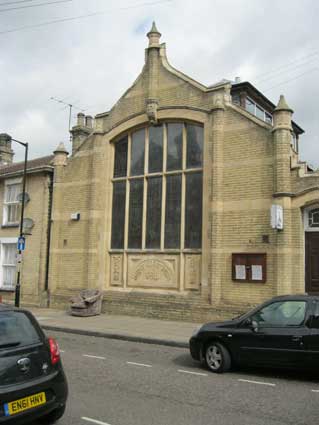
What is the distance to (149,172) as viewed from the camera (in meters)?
17.8

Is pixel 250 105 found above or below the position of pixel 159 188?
above

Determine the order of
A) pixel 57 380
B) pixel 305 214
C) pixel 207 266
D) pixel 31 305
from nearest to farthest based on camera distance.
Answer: pixel 57 380 → pixel 305 214 → pixel 207 266 → pixel 31 305

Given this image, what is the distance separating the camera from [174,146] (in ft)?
56.6

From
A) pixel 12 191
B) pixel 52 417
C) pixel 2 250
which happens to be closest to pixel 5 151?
pixel 12 191

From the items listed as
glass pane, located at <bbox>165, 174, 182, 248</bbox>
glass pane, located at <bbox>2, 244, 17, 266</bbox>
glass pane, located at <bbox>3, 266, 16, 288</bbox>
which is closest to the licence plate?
glass pane, located at <bbox>165, 174, 182, 248</bbox>

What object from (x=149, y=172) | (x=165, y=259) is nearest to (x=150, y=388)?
(x=165, y=259)

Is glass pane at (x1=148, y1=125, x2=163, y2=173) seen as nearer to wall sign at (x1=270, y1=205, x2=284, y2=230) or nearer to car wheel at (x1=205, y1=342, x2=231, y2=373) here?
wall sign at (x1=270, y1=205, x2=284, y2=230)

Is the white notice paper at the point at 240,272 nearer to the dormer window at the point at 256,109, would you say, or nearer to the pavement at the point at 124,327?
the pavement at the point at 124,327

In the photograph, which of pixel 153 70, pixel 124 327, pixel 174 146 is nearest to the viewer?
pixel 124 327

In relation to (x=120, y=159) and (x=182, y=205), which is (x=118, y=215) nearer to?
(x=120, y=159)

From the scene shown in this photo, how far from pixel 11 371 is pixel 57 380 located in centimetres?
65

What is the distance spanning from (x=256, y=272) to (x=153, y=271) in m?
4.17

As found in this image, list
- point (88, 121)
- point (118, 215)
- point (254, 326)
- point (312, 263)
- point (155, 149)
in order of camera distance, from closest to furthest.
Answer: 1. point (254, 326)
2. point (312, 263)
3. point (155, 149)
4. point (118, 215)
5. point (88, 121)

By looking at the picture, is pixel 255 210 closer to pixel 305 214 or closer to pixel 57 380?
pixel 305 214
